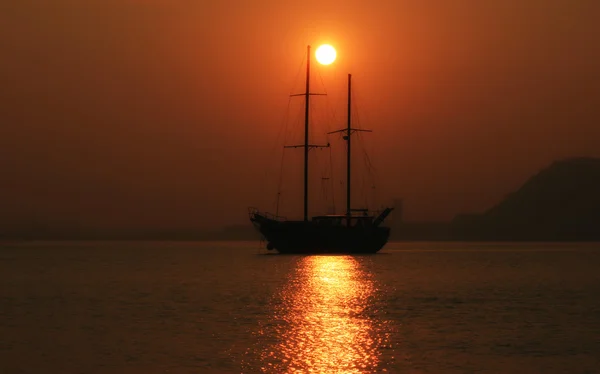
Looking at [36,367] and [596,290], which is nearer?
[36,367]

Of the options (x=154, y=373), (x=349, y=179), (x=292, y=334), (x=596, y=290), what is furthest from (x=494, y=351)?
(x=349, y=179)

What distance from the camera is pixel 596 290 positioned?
73.4m

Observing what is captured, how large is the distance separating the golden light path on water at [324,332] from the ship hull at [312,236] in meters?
44.7

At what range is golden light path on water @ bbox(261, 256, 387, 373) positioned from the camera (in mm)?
29734

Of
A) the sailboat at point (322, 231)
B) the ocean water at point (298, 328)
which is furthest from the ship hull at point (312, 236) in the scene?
the ocean water at point (298, 328)

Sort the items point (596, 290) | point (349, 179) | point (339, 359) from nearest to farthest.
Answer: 1. point (339, 359)
2. point (596, 290)
3. point (349, 179)

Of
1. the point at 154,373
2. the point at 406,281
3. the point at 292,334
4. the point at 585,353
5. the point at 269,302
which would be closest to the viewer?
the point at 154,373

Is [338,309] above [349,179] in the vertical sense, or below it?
Answer: below

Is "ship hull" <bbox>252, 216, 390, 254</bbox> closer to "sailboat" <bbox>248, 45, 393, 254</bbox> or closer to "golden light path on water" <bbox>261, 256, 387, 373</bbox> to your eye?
"sailboat" <bbox>248, 45, 393, 254</bbox>

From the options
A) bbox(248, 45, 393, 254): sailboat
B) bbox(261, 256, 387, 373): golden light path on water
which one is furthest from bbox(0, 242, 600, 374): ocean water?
bbox(248, 45, 393, 254): sailboat

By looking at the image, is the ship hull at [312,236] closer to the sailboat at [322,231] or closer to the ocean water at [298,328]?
the sailboat at [322,231]

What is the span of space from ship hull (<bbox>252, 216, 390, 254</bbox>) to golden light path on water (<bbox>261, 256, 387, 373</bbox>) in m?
44.7

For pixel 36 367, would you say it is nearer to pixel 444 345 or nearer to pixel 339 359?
pixel 339 359

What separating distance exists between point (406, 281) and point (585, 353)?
171 feet
